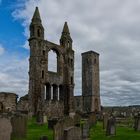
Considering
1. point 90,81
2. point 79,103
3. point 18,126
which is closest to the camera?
point 18,126

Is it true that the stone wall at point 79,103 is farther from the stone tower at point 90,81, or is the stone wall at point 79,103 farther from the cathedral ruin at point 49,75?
the cathedral ruin at point 49,75

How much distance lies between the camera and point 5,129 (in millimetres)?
11516

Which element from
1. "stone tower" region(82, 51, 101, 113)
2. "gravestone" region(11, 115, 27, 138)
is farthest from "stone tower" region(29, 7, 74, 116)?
"gravestone" region(11, 115, 27, 138)

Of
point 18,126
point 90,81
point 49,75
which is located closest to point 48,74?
point 49,75

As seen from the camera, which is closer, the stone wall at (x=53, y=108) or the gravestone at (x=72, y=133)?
the gravestone at (x=72, y=133)

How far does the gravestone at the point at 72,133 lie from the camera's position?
11.7 metres

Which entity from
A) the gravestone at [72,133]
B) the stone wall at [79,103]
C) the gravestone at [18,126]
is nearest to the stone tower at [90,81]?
the stone wall at [79,103]

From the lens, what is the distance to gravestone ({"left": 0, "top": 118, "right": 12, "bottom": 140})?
37.1 feet

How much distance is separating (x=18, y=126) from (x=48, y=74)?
2808 cm

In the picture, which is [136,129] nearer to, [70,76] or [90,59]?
[70,76]

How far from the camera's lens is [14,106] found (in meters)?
40.3

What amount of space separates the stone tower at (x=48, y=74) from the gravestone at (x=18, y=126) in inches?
915

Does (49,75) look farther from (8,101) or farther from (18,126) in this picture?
(18,126)

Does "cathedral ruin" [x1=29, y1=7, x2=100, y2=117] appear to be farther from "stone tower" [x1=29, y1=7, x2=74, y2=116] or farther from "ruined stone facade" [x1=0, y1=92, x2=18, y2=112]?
"ruined stone facade" [x1=0, y1=92, x2=18, y2=112]
